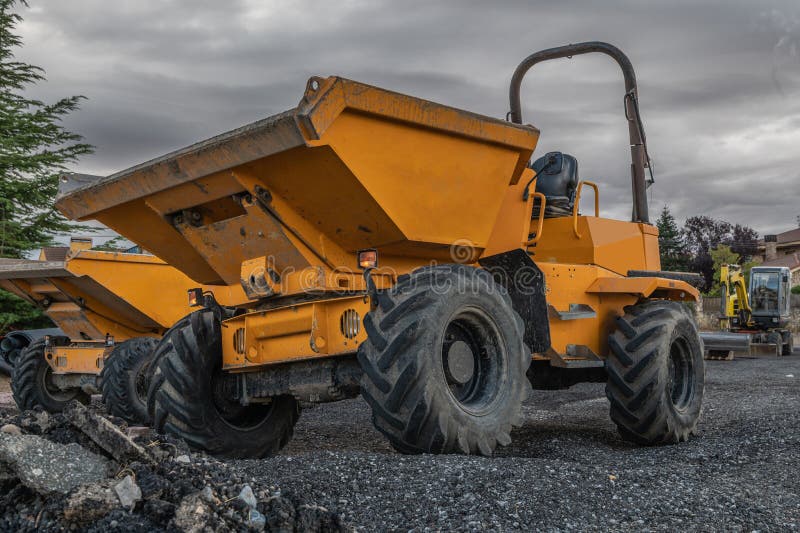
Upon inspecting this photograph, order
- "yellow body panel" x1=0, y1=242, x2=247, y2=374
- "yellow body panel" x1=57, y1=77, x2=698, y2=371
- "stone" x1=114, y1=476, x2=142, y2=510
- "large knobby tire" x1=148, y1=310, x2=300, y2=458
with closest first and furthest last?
"stone" x1=114, y1=476, x2=142, y2=510 < "yellow body panel" x1=57, y1=77, x2=698, y2=371 < "large knobby tire" x1=148, y1=310, x2=300, y2=458 < "yellow body panel" x1=0, y1=242, x2=247, y2=374

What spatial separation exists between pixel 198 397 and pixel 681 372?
4017 mm

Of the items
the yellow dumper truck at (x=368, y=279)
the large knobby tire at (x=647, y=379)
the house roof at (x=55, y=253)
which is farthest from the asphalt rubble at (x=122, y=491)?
the house roof at (x=55, y=253)

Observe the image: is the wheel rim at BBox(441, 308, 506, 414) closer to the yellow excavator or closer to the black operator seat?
the black operator seat

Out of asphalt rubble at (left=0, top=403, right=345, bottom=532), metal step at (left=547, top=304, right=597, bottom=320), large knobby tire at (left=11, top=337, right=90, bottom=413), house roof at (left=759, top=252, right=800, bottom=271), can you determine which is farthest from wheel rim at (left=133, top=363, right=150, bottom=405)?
house roof at (left=759, top=252, right=800, bottom=271)

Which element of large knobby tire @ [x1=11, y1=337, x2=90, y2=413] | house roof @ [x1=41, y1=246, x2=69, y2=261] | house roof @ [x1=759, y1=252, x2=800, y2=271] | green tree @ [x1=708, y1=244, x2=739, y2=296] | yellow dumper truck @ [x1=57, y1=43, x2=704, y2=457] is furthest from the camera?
house roof @ [x1=759, y1=252, x2=800, y2=271]

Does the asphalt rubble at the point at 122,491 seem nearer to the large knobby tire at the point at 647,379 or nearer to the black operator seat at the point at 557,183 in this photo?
the large knobby tire at the point at 647,379

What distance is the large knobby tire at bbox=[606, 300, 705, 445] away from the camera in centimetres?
592

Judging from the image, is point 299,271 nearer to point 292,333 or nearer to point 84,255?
point 292,333

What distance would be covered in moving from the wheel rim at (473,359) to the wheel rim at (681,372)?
2.45 m

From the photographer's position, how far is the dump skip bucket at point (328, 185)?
4.27 metres

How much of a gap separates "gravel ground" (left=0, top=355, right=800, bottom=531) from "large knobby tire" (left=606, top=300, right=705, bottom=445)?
0.63 ft

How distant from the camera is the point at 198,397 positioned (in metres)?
5.20

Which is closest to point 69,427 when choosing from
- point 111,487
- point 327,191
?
point 111,487

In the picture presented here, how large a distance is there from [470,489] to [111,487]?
147 centimetres
